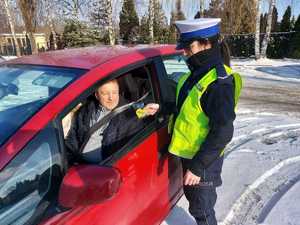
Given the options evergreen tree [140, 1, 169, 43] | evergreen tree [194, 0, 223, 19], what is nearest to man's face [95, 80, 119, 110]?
evergreen tree [140, 1, 169, 43]

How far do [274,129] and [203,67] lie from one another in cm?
359

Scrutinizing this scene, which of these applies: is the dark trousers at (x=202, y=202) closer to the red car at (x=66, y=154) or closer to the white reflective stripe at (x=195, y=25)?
the red car at (x=66, y=154)

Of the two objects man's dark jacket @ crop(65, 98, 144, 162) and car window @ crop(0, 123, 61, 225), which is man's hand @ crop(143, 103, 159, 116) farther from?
car window @ crop(0, 123, 61, 225)

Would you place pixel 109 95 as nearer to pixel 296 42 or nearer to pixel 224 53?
pixel 224 53

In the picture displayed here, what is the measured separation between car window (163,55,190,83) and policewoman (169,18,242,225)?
0.52 m

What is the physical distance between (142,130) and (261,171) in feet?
6.60

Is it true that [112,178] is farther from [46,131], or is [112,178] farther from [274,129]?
[274,129]

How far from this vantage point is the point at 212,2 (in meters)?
29.3

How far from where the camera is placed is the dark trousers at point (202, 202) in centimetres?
228

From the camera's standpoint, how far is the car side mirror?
59.6 inches

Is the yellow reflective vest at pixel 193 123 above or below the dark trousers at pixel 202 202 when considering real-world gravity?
above

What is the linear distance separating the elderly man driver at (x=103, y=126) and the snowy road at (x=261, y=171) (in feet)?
3.53

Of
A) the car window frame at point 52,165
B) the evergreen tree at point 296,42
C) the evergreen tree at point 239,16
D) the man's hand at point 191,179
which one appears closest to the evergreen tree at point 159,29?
the evergreen tree at point 239,16

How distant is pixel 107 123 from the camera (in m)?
2.23
